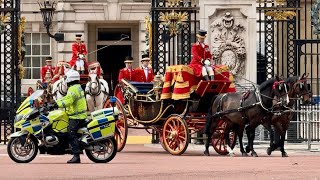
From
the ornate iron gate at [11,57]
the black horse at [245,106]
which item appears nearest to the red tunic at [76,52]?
the ornate iron gate at [11,57]

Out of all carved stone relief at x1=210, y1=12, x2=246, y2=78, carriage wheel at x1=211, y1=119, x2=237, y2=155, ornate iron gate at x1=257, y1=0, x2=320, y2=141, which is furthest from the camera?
carved stone relief at x1=210, y1=12, x2=246, y2=78

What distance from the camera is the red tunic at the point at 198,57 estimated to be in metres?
27.6

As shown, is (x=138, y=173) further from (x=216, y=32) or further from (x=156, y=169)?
(x=216, y=32)

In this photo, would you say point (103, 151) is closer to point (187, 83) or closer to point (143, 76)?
point (187, 83)

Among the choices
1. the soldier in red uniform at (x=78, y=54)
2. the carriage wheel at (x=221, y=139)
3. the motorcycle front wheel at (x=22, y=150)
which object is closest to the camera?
the motorcycle front wheel at (x=22, y=150)

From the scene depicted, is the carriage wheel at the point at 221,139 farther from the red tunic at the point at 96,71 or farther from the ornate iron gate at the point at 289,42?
the red tunic at the point at 96,71

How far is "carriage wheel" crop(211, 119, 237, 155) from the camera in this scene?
2773 cm

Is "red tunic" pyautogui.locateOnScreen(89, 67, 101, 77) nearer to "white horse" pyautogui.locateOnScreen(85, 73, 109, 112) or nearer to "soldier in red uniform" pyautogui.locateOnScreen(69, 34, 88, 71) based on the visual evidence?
"white horse" pyautogui.locateOnScreen(85, 73, 109, 112)

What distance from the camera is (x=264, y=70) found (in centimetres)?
3303

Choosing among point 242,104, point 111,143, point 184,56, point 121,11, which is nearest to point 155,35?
point 184,56

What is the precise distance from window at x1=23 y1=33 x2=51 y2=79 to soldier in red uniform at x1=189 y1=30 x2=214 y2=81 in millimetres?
21434

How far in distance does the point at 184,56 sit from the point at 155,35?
0.82m

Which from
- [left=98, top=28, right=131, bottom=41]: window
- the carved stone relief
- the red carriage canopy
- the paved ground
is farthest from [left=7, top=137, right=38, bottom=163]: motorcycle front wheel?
[left=98, top=28, right=131, bottom=41]: window

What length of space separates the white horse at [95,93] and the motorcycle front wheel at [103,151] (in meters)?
6.88
